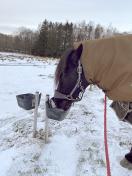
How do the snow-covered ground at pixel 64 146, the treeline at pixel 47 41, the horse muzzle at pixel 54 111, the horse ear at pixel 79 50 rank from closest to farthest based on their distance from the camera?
the horse ear at pixel 79 50 → the horse muzzle at pixel 54 111 → the snow-covered ground at pixel 64 146 → the treeline at pixel 47 41

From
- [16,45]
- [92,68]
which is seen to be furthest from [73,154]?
[16,45]

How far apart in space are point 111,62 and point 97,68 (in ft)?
0.47

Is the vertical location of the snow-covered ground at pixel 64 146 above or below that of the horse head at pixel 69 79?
below

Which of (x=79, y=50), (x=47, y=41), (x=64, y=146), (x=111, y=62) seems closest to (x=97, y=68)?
(x=111, y=62)

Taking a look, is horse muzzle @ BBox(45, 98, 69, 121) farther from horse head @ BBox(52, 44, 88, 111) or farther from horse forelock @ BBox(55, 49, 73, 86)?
horse forelock @ BBox(55, 49, 73, 86)

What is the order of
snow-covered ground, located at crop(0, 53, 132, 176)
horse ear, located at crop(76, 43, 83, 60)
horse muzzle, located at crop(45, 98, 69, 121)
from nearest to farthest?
horse ear, located at crop(76, 43, 83, 60)
horse muzzle, located at crop(45, 98, 69, 121)
snow-covered ground, located at crop(0, 53, 132, 176)

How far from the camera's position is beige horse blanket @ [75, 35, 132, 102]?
3.01 metres

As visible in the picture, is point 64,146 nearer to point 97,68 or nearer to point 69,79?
point 69,79

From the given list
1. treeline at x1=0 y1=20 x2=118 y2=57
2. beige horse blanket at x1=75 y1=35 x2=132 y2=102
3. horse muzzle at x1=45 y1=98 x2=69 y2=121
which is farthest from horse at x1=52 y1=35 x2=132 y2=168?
treeline at x1=0 y1=20 x2=118 y2=57

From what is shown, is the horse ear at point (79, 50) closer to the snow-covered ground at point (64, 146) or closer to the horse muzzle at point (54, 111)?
the horse muzzle at point (54, 111)

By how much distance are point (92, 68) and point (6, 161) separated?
1.72 meters

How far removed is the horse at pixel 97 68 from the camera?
3.01 m

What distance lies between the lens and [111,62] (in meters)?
3.02

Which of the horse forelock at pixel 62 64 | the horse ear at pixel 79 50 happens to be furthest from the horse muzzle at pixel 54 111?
the horse ear at pixel 79 50
